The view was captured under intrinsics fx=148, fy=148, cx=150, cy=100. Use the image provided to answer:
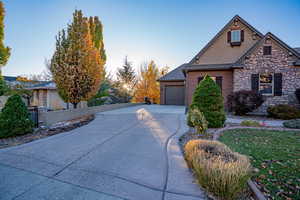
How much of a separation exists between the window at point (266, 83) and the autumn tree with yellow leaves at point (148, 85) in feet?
43.7

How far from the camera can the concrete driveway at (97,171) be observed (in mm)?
2470

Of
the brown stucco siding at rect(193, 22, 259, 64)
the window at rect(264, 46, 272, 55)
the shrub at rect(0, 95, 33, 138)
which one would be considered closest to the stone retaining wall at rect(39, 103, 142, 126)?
the shrub at rect(0, 95, 33, 138)

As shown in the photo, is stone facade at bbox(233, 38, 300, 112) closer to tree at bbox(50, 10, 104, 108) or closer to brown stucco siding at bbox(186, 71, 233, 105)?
brown stucco siding at bbox(186, 71, 233, 105)

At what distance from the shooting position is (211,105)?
22.4 feet

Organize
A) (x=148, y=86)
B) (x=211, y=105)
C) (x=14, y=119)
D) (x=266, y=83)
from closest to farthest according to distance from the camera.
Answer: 1. (x=14, y=119)
2. (x=211, y=105)
3. (x=266, y=83)
4. (x=148, y=86)

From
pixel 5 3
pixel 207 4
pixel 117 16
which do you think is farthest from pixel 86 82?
pixel 207 4

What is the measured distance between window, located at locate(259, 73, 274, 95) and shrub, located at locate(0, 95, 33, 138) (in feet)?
46.9

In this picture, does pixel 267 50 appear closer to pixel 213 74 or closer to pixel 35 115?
pixel 213 74

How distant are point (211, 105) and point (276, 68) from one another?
287 inches

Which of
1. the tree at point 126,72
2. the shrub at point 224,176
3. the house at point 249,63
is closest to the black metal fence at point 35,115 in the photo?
the shrub at point 224,176

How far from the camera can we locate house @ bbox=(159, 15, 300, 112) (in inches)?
396

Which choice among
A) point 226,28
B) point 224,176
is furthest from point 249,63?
point 224,176

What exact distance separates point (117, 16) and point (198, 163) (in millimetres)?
11576

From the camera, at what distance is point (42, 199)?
2.32m
